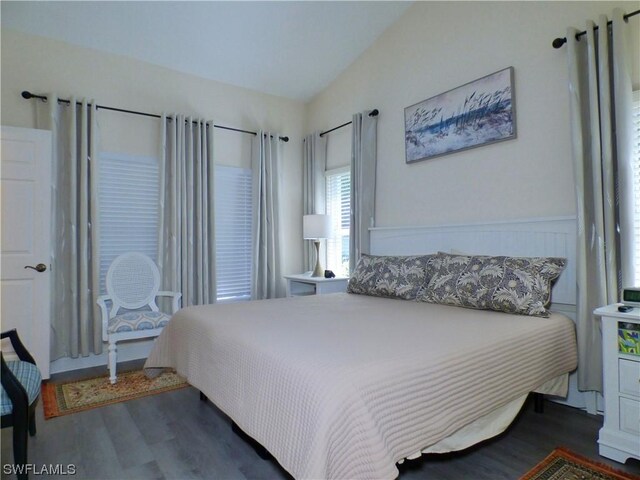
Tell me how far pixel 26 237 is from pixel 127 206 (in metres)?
0.86

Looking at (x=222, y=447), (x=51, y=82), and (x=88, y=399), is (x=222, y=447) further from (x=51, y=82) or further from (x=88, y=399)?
(x=51, y=82)

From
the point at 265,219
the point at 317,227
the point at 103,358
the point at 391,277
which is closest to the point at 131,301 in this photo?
the point at 103,358

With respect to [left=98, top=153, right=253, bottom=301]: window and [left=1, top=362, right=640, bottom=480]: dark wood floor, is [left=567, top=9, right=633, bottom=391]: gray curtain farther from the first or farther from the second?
[left=98, top=153, right=253, bottom=301]: window

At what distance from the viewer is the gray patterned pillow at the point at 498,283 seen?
7.39 feet

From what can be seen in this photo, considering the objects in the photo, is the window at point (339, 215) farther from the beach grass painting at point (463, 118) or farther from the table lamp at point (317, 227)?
the beach grass painting at point (463, 118)

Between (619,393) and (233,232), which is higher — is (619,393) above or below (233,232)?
below

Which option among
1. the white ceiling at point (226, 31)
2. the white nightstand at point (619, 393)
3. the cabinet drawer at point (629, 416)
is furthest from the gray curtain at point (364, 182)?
the cabinet drawer at point (629, 416)

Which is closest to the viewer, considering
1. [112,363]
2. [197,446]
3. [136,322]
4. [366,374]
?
[366,374]

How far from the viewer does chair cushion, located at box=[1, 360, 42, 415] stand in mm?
1564

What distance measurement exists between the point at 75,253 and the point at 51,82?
1484 millimetres

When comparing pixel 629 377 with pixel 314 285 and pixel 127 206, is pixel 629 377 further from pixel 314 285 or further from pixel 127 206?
pixel 127 206

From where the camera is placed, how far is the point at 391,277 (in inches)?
118

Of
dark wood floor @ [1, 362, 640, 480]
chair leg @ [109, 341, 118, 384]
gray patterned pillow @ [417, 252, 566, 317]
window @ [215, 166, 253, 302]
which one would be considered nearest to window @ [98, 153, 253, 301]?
window @ [215, 166, 253, 302]

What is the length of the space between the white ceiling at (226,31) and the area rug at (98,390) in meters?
2.89
